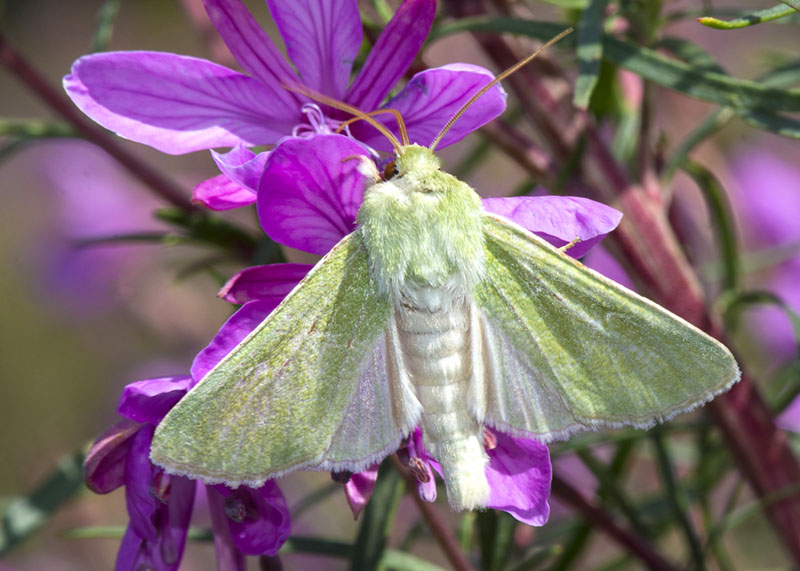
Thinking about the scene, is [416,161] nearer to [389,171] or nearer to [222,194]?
[389,171]

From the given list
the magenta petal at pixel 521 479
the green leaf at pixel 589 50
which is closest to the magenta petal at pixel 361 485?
the magenta petal at pixel 521 479

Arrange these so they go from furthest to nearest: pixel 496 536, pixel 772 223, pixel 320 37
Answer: pixel 772 223 < pixel 496 536 < pixel 320 37

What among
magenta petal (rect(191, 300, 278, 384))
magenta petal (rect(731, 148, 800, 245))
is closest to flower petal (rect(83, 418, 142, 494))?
magenta petal (rect(191, 300, 278, 384))

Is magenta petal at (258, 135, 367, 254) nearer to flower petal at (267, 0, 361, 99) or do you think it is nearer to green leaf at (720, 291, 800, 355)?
flower petal at (267, 0, 361, 99)

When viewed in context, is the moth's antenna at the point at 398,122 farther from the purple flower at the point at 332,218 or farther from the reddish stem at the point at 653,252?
the reddish stem at the point at 653,252

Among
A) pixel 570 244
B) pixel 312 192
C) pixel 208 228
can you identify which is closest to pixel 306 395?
pixel 312 192

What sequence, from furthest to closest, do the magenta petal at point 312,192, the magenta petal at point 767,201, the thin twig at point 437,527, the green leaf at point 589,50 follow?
the magenta petal at point 767,201 < the thin twig at point 437,527 < the green leaf at point 589,50 < the magenta petal at point 312,192
